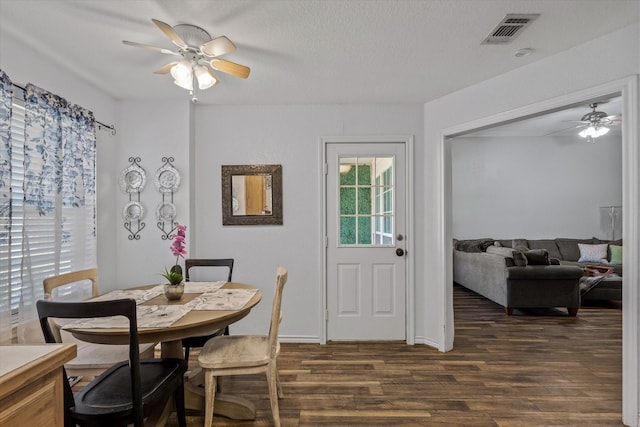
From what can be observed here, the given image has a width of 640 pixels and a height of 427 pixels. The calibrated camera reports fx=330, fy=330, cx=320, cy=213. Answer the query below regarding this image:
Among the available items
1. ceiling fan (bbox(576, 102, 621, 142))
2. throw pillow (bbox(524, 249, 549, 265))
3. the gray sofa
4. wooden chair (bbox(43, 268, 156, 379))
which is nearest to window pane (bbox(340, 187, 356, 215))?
wooden chair (bbox(43, 268, 156, 379))

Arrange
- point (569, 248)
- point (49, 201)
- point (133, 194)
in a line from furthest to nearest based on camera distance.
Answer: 1. point (569, 248)
2. point (133, 194)
3. point (49, 201)

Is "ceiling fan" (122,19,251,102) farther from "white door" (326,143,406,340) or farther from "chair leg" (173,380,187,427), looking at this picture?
"chair leg" (173,380,187,427)

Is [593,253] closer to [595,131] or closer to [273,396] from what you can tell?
[595,131]

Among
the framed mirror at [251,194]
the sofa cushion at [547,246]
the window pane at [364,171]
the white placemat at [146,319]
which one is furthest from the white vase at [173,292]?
the sofa cushion at [547,246]

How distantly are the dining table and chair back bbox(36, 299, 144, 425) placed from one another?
0.13m

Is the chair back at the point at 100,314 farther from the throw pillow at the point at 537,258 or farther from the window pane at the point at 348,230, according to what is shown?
the throw pillow at the point at 537,258

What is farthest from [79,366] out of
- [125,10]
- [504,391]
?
[504,391]

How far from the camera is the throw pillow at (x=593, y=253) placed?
533 cm

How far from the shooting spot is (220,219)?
3400mm

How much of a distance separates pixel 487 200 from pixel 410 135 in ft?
11.7

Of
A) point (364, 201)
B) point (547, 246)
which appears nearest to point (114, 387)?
point (364, 201)

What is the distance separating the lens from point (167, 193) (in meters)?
3.24

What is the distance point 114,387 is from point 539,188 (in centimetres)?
689

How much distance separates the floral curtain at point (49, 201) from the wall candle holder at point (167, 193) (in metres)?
0.54
